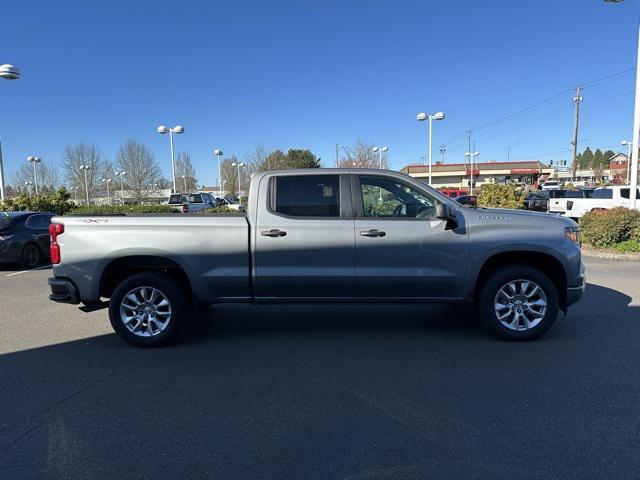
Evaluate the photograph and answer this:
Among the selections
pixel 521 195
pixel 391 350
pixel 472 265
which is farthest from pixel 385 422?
pixel 521 195

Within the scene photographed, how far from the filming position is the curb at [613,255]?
11602 mm

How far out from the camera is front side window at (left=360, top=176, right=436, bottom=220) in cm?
514

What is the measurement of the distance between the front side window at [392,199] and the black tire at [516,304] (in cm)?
104

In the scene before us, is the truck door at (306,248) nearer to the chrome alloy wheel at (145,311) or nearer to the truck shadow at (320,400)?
the truck shadow at (320,400)

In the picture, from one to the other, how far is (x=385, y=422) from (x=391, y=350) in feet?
5.10

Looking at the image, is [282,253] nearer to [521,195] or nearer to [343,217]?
[343,217]

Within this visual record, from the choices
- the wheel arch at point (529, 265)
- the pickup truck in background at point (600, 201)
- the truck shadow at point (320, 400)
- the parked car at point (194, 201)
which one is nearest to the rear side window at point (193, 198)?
the parked car at point (194, 201)

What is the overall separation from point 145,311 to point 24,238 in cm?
836

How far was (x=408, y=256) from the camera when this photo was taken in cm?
500

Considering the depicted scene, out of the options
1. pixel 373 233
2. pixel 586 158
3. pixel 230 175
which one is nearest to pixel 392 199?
pixel 373 233

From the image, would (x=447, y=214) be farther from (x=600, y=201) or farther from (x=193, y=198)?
(x=193, y=198)

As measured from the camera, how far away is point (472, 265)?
5012 millimetres

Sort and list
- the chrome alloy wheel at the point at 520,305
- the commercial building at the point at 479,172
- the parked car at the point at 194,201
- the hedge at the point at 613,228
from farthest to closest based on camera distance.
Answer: the commercial building at the point at 479,172 → the parked car at the point at 194,201 → the hedge at the point at 613,228 → the chrome alloy wheel at the point at 520,305

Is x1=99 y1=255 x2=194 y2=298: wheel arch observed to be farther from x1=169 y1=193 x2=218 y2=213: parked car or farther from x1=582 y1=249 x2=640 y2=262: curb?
x1=169 y1=193 x2=218 y2=213: parked car
